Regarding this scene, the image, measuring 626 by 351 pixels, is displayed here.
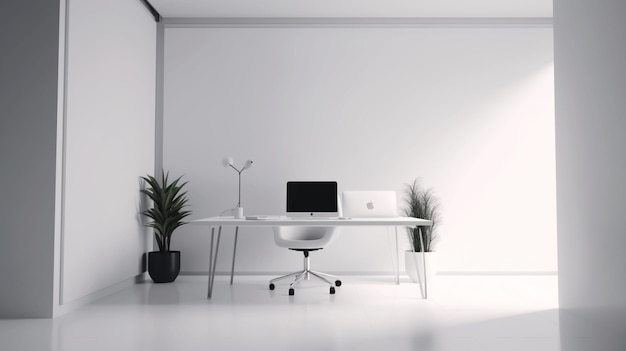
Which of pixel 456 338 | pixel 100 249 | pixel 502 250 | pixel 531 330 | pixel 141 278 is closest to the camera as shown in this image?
pixel 456 338

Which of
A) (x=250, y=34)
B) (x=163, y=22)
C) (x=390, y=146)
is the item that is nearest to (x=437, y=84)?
(x=390, y=146)

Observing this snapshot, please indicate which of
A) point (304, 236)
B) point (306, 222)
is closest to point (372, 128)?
point (304, 236)

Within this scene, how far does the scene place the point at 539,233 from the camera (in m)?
5.68

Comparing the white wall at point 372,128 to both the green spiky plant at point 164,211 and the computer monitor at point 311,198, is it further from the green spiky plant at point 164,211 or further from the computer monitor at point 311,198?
the computer monitor at point 311,198

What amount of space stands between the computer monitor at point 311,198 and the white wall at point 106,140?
1634 millimetres

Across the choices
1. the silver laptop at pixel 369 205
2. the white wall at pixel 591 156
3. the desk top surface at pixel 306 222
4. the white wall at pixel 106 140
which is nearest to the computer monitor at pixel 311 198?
the desk top surface at pixel 306 222

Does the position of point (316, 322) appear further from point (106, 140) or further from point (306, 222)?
point (106, 140)

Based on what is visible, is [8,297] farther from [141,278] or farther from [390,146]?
[390,146]

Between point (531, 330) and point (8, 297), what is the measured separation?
3509 mm

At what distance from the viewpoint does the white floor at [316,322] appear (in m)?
2.79

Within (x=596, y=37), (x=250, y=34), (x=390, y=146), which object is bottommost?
(x=390, y=146)

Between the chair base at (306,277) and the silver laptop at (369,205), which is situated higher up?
the silver laptop at (369,205)

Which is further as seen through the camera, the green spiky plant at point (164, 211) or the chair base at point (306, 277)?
the green spiky plant at point (164, 211)

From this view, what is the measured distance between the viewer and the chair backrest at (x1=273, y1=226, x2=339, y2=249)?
15.5 feet
